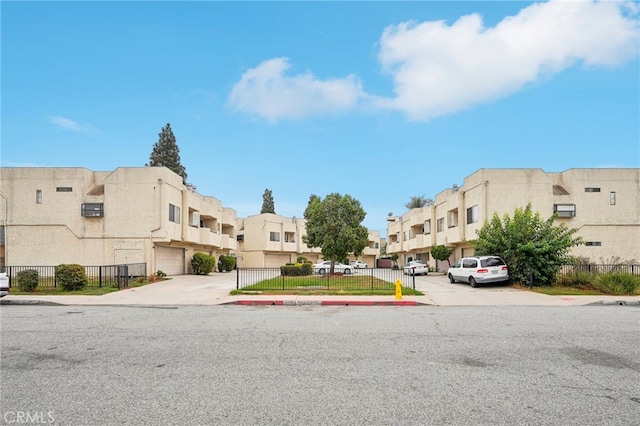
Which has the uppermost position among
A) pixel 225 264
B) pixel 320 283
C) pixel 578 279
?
pixel 578 279

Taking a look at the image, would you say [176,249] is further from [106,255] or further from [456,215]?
[456,215]

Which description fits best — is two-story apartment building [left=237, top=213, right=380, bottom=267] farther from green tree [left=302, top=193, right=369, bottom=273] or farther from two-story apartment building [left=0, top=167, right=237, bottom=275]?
two-story apartment building [left=0, top=167, right=237, bottom=275]

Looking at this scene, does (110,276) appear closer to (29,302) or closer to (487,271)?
(29,302)

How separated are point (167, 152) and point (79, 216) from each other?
94.5 feet

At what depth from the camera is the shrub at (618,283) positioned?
18625mm

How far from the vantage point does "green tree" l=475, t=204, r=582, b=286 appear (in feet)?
71.0

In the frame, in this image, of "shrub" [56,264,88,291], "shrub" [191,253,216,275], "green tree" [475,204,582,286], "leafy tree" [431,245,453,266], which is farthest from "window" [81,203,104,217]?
"leafy tree" [431,245,453,266]

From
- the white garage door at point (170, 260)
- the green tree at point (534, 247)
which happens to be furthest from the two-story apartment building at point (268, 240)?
the green tree at point (534, 247)

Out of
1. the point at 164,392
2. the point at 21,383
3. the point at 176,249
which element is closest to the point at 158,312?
the point at 21,383

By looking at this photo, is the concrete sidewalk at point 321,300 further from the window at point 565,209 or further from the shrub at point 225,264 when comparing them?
the shrub at point 225,264

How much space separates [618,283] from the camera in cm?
1894

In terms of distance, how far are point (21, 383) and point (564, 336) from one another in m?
9.62

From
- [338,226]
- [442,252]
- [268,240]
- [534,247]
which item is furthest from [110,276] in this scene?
[268,240]

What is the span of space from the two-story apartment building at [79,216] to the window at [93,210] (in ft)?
0.10
